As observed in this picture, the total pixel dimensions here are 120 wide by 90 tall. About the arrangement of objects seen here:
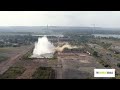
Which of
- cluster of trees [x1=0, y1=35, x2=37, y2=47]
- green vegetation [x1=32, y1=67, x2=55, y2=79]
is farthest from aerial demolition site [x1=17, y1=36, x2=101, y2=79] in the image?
cluster of trees [x1=0, y1=35, x2=37, y2=47]

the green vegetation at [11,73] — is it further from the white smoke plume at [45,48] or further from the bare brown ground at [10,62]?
the white smoke plume at [45,48]

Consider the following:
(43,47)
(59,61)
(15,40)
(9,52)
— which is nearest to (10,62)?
(9,52)

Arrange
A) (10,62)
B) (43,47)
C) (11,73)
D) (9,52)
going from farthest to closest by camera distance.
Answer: (43,47), (9,52), (10,62), (11,73)

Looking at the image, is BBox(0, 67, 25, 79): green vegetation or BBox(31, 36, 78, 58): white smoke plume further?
BBox(31, 36, 78, 58): white smoke plume

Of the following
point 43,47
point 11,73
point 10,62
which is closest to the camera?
point 11,73

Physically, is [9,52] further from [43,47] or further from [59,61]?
[59,61]

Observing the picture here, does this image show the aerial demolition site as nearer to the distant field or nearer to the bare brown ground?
the bare brown ground
